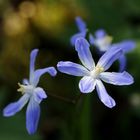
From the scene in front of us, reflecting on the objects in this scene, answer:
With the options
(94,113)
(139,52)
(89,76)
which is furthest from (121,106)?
(89,76)

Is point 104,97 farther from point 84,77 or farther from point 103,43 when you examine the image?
point 103,43

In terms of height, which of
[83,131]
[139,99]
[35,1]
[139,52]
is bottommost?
[83,131]

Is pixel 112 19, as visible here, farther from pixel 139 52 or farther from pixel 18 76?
pixel 18 76

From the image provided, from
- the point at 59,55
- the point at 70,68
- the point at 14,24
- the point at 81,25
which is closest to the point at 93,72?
the point at 70,68

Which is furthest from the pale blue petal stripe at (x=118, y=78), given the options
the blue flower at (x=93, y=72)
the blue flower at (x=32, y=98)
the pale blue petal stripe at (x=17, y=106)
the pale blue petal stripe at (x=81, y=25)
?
the pale blue petal stripe at (x=81, y=25)

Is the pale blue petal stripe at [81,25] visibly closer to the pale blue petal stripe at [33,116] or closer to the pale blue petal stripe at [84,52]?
the pale blue petal stripe at [84,52]

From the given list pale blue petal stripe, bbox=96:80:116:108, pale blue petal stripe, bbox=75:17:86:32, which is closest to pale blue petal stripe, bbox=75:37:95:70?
pale blue petal stripe, bbox=96:80:116:108
